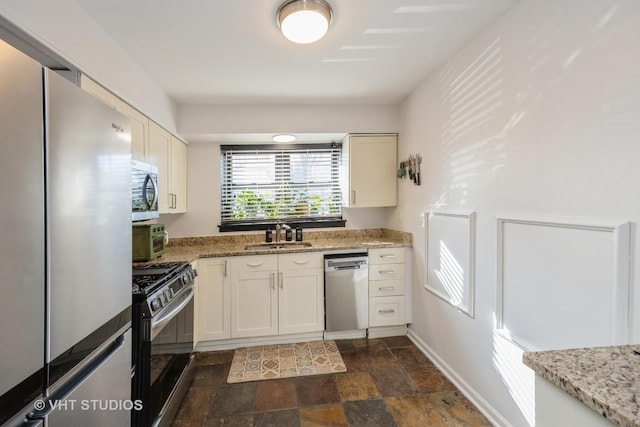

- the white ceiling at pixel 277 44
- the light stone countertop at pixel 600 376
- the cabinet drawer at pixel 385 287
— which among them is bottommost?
the cabinet drawer at pixel 385 287

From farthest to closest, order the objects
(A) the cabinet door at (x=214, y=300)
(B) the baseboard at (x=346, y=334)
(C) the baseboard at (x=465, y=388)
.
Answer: (B) the baseboard at (x=346, y=334), (A) the cabinet door at (x=214, y=300), (C) the baseboard at (x=465, y=388)

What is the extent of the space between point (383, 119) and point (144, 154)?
2.35 m

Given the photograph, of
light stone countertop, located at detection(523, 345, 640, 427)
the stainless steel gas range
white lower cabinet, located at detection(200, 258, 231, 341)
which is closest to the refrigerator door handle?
the stainless steel gas range

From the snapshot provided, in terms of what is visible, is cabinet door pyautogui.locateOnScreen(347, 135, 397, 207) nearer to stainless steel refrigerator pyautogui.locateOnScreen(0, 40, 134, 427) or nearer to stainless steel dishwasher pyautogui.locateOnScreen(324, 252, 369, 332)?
stainless steel dishwasher pyautogui.locateOnScreen(324, 252, 369, 332)

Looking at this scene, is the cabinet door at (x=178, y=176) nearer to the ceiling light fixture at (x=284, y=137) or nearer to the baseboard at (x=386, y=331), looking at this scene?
the ceiling light fixture at (x=284, y=137)

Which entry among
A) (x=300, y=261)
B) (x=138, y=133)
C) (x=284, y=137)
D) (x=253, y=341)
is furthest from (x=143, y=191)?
(x=253, y=341)

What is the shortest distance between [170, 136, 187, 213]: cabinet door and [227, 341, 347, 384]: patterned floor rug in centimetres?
158

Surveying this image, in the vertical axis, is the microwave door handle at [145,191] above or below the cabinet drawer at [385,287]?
above

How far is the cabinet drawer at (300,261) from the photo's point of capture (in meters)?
2.72

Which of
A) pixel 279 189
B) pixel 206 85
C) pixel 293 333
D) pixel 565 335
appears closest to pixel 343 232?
pixel 279 189

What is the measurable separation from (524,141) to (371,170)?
5.66 ft

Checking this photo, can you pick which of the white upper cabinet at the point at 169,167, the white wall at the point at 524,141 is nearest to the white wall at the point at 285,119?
the white upper cabinet at the point at 169,167

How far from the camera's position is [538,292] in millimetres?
1414

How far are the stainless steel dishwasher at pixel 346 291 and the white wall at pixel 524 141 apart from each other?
0.68 m
